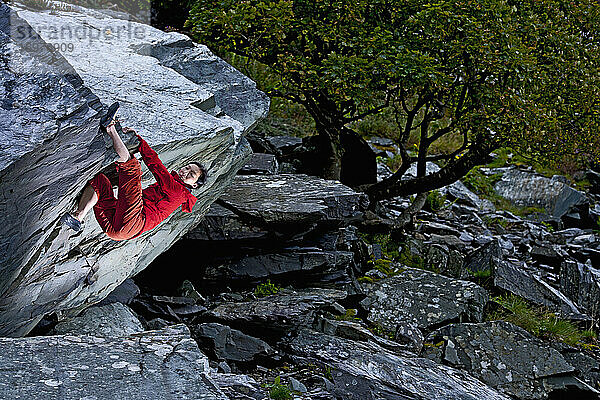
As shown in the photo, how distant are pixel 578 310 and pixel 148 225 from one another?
1106 cm

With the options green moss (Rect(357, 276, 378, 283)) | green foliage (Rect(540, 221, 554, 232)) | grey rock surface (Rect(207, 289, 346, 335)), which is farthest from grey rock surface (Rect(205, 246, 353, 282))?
green foliage (Rect(540, 221, 554, 232))

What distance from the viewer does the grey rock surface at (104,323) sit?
790 centimetres

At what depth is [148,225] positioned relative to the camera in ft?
22.5

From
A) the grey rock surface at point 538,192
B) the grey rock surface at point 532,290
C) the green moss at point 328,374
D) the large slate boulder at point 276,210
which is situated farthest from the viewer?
the grey rock surface at point 538,192

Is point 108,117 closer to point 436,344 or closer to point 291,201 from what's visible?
point 291,201

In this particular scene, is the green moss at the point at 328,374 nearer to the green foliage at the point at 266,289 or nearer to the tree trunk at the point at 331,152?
the green foliage at the point at 266,289

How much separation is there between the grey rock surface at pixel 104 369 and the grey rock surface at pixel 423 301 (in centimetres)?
637

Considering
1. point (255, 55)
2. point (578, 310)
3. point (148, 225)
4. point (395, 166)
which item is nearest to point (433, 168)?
point (395, 166)

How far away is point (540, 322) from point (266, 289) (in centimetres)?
578

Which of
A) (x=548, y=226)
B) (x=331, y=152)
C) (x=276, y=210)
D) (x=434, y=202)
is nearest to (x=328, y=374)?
(x=276, y=210)

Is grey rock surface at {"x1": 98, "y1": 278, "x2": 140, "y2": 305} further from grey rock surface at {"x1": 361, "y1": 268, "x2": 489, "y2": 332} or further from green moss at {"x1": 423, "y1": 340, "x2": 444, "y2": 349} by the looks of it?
green moss at {"x1": 423, "y1": 340, "x2": 444, "y2": 349}

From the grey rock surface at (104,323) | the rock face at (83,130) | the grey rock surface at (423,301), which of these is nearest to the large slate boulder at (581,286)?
the grey rock surface at (423,301)

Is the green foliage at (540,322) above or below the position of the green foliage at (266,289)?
below

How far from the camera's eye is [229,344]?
333 inches
